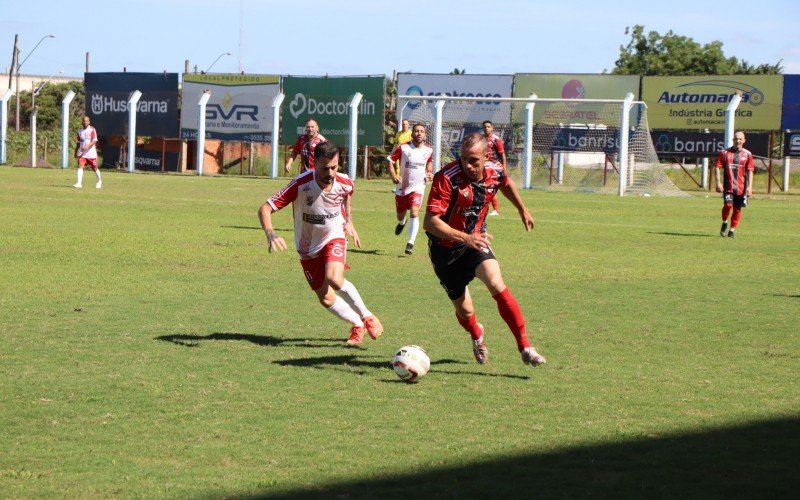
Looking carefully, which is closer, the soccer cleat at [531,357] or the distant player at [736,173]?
the soccer cleat at [531,357]

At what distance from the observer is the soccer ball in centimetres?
811

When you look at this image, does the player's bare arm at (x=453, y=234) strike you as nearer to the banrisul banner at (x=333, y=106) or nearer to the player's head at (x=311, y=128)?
the player's head at (x=311, y=128)

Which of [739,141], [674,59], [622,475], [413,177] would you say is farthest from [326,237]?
[674,59]

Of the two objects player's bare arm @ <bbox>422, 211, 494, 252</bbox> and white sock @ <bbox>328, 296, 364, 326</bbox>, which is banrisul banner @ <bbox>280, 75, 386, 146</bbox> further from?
player's bare arm @ <bbox>422, 211, 494, 252</bbox>

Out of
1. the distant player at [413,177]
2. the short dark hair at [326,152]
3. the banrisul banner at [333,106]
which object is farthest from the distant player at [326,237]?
the banrisul banner at [333,106]

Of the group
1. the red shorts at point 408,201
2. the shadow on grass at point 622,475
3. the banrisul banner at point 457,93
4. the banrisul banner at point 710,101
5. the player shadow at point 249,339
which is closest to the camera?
the shadow on grass at point 622,475

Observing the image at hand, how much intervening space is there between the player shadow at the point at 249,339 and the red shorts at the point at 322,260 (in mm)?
484

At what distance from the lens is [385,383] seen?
8.23 metres

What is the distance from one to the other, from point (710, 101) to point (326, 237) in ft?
123

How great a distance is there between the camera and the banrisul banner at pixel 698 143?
144 feet

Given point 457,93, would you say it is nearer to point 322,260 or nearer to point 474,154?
point 322,260

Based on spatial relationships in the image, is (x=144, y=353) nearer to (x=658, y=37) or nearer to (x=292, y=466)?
(x=292, y=466)

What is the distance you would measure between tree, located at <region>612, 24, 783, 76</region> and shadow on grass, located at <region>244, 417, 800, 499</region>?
3122 inches

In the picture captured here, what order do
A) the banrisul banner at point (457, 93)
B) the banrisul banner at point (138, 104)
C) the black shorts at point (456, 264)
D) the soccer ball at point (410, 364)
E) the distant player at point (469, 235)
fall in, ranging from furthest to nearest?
the banrisul banner at point (138, 104)
the banrisul banner at point (457, 93)
the black shorts at point (456, 264)
the distant player at point (469, 235)
the soccer ball at point (410, 364)
